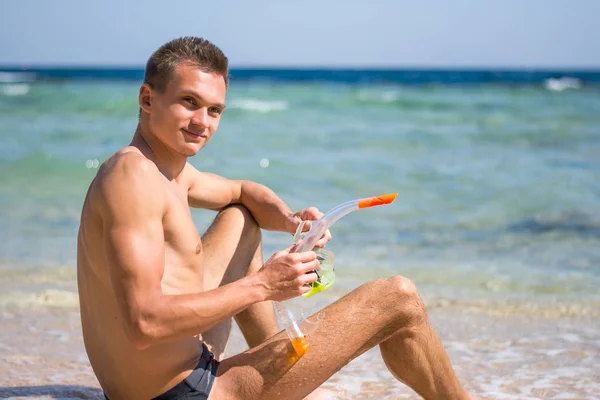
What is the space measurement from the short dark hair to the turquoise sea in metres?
1.50

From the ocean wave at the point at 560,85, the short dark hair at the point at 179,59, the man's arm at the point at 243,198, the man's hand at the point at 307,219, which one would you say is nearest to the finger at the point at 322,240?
the man's hand at the point at 307,219

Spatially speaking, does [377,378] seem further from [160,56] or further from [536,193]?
[536,193]

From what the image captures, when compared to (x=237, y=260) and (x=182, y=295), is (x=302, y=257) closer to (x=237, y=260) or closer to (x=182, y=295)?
(x=182, y=295)

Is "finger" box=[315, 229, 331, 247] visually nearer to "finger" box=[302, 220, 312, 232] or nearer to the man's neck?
"finger" box=[302, 220, 312, 232]

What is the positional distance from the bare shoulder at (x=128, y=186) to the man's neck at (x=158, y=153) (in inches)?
11.1

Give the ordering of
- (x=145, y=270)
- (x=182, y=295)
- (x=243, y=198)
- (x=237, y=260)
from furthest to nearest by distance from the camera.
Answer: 1. (x=243, y=198)
2. (x=237, y=260)
3. (x=182, y=295)
4. (x=145, y=270)

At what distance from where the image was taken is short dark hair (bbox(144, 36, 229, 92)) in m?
2.47

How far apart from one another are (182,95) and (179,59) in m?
0.12

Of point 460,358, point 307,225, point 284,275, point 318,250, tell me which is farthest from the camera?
point 460,358

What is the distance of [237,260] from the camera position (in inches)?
124

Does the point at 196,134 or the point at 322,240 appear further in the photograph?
the point at 322,240

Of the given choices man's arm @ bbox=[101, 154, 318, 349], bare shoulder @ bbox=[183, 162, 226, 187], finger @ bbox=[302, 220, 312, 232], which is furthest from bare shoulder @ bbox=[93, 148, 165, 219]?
finger @ bbox=[302, 220, 312, 232]

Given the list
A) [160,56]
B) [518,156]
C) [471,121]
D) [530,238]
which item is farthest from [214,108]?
[471,121]

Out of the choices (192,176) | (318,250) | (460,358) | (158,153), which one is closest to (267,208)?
(192,176)
